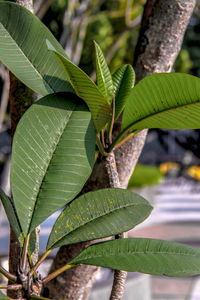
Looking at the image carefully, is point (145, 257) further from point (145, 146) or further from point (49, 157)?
point (145, 146)

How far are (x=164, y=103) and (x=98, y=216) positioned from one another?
168 millimetres

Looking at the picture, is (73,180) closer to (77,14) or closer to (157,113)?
(157,113)

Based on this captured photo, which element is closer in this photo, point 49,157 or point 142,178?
point 49,157

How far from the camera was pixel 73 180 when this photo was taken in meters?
0.47

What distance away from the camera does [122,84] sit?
1.86 ft

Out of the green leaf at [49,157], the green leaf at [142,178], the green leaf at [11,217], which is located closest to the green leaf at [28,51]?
the green leaf at [49,157]

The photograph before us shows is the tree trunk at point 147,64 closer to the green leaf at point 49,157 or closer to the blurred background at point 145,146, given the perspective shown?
the blurred background at point 145,146

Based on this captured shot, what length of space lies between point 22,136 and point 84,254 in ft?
0.54

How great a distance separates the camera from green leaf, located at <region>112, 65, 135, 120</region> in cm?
54

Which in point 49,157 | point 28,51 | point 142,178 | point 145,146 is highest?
point 28,51

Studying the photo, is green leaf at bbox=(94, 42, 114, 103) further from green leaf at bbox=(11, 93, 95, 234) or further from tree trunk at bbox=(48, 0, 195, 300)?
tree trunk at bbox=(48, 0, 195, 300)

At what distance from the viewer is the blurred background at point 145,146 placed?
83.0 inches

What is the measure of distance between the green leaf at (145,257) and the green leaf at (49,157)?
77 millimetres

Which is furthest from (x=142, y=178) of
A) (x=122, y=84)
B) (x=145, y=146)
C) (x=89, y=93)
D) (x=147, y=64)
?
(x=89, y=93)
